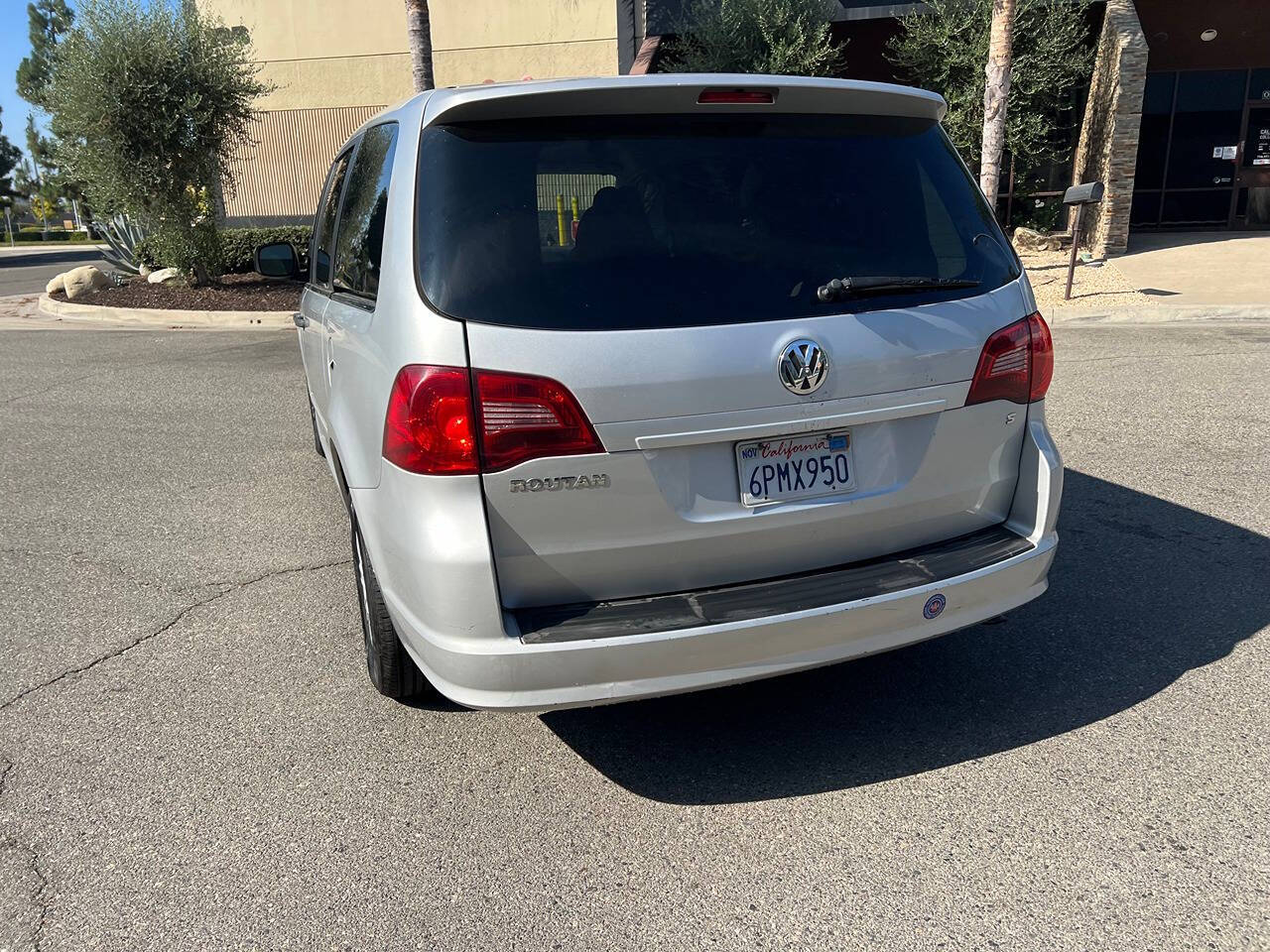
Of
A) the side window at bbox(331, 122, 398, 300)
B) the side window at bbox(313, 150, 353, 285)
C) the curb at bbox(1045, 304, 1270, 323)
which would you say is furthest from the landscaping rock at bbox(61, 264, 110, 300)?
the curb at bbox(1045, 304, 1270, 323)

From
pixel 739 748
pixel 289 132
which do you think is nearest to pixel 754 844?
pixel 739 748

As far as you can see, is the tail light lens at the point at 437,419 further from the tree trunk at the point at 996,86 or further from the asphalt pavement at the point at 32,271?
the asphalt pavement at the point at 32,271

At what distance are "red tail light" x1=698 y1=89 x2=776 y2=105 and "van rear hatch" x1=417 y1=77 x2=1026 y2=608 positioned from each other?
0.03ft

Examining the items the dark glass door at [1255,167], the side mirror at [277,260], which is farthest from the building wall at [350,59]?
the side mirror at [277,260]

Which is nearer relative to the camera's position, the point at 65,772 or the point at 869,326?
the point at 869,326

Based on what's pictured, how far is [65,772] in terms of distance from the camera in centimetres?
304

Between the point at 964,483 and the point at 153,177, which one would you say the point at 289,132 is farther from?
the point at 964,483

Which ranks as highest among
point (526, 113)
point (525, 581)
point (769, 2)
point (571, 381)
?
point (769, 2)

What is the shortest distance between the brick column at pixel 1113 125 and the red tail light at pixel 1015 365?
14.6 m

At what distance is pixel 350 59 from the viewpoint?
82.1ft

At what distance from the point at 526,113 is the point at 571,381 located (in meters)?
0.78

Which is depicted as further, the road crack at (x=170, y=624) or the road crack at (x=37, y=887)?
the road crack at (x=170, y=624)

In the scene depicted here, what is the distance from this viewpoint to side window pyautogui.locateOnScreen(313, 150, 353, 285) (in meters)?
4.27

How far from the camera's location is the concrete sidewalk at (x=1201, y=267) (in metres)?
12.6
